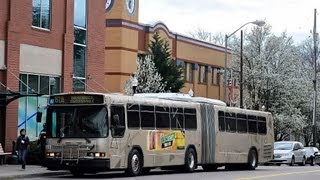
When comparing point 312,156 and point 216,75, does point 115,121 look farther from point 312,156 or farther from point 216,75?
point 216,75

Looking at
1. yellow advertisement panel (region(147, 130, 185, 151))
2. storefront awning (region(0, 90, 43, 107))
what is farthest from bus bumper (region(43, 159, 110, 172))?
storefront awning (region(0, 90, 43, 107))

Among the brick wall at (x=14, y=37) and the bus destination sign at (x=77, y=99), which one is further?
the brick wall at (x=14, y=37)

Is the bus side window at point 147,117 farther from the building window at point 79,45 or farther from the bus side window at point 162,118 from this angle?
the building window at point 79,45

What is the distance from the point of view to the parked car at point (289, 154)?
42.1m

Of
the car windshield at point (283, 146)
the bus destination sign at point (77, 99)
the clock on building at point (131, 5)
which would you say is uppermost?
the clock on building at point (131, 5)

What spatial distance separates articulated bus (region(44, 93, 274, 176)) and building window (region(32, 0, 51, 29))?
8.11m

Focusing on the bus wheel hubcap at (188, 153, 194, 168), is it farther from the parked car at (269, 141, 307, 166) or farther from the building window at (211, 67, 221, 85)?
the building window at (211, 67, 221, 85)

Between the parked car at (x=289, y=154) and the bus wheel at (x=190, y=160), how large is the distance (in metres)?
14.7

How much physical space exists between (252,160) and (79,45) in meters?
11.0

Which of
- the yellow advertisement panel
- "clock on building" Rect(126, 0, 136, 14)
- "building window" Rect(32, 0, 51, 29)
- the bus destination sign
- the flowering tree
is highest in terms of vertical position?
"clock on building" Rect(126, 0, 136, 14)

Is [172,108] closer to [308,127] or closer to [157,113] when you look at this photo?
[157,113]

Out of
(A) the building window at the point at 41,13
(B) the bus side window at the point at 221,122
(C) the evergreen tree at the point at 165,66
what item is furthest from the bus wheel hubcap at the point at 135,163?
(C) the evergreen tree at the point at 165,66

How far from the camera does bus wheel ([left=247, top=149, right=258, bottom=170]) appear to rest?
3200 centimetres

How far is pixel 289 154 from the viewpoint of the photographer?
4231 cm
